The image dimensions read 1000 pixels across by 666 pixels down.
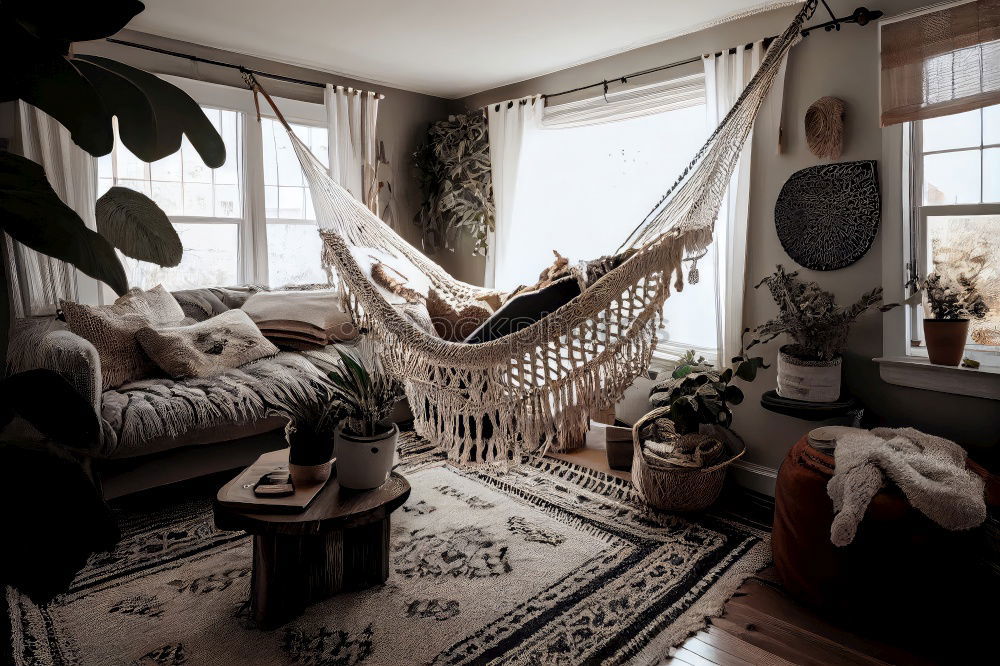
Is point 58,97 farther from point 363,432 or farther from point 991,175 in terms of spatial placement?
point 991,175

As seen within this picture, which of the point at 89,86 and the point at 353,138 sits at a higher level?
the point at 353,138

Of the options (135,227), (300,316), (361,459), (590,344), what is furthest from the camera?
(300,316)

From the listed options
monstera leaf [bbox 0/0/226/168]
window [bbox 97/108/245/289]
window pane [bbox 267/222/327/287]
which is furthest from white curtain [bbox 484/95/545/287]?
monstera leaf [bbox 0/0/226/168]

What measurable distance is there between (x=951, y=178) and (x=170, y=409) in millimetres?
2868

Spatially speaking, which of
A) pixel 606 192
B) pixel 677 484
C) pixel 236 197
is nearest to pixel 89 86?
pixel 677 484

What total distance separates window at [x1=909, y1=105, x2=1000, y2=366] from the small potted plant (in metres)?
2.05

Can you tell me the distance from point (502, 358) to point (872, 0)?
1.87m

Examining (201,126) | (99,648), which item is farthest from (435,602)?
(201,126)

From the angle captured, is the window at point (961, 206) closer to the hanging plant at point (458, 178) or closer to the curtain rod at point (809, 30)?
the curtain rod at point (809, 30)

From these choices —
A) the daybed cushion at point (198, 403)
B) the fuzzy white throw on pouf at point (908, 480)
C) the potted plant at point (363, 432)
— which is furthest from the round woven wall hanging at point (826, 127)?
the daybed cushion at point (198, 403)

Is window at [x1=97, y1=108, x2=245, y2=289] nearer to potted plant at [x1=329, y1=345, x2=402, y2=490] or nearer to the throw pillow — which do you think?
the throw pillow

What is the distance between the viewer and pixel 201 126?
2.10 ft

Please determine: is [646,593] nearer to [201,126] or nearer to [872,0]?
[201,126]

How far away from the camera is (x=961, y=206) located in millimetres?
2141
